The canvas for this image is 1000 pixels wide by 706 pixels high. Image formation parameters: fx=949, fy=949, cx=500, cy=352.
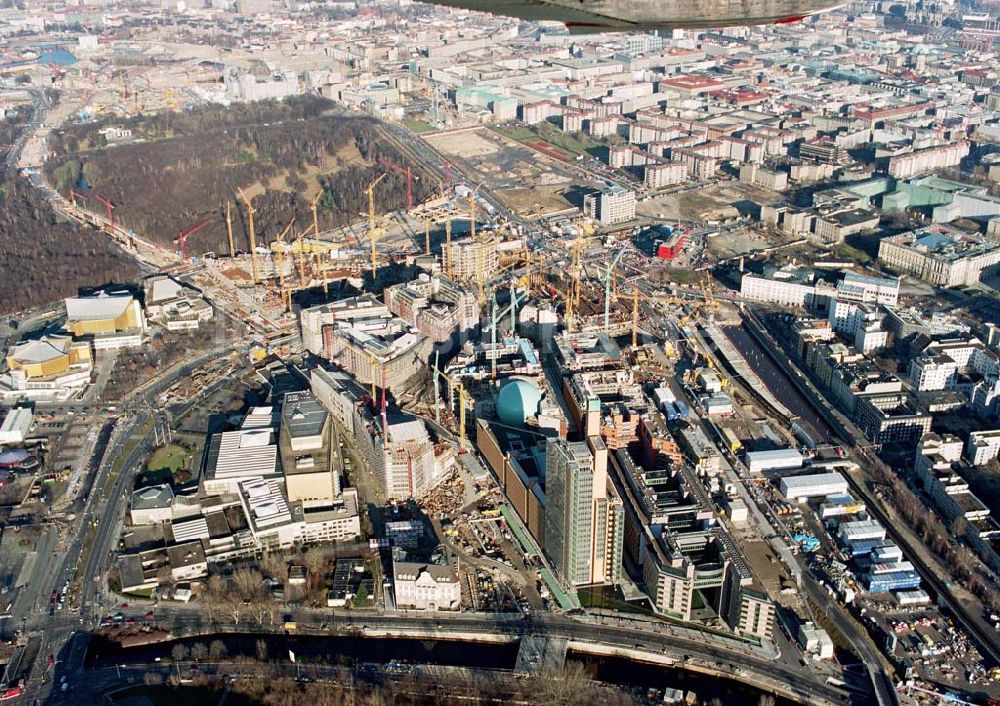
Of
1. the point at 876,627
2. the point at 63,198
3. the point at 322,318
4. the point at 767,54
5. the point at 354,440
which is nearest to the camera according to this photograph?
the point at 876,627

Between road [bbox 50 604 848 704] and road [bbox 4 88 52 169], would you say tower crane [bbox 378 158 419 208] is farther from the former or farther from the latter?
road [bbox 50 604 848 704]

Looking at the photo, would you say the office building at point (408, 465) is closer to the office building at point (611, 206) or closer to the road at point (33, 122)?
the office building at point (611, 206)

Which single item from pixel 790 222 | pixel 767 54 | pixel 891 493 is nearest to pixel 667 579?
pixel 891 493

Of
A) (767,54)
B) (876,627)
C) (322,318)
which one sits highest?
(767,54)

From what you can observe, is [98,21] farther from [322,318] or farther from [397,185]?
[322,318]

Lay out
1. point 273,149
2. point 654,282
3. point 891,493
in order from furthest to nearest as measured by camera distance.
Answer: point 273,149
point 654,282
point 891,493

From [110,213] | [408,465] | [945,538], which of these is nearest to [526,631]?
[408,465]

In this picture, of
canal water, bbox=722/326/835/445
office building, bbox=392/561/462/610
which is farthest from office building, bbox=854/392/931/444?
office building, bbox=392/561/462/610
